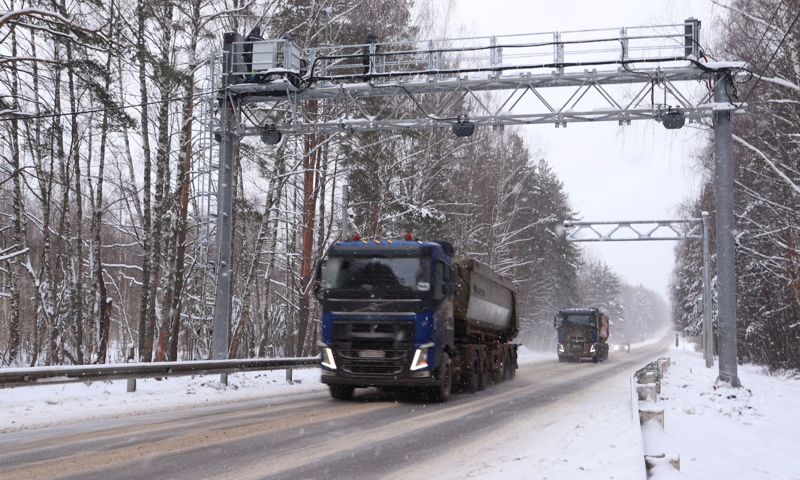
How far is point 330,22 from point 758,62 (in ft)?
41.7

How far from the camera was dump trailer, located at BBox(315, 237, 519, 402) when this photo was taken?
13508mm

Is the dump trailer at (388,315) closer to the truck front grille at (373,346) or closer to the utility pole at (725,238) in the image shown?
the truck front grille at (373,346)

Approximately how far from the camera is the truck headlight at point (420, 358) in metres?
13.4

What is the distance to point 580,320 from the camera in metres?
40.7

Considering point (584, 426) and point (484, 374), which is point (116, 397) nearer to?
point (584, 426)

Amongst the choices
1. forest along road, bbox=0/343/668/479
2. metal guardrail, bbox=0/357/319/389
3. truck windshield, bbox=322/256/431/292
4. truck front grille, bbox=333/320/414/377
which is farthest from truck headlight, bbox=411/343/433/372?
metal guardrail, bbox=0/357/319/389

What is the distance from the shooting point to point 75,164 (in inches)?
797

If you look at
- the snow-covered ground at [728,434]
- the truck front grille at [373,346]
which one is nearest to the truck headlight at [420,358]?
the truck front grille at [373,346]

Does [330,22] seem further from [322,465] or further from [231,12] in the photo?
[322,465]

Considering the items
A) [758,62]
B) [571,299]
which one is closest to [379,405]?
[758,62]

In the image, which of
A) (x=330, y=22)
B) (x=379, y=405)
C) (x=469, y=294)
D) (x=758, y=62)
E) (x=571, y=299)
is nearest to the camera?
(x=379, y=405)

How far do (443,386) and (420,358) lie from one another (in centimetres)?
146

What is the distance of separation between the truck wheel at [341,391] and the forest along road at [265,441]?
1.47 ft

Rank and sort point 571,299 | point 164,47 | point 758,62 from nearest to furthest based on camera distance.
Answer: point 164,47 < point 758,62 < point 571,299
